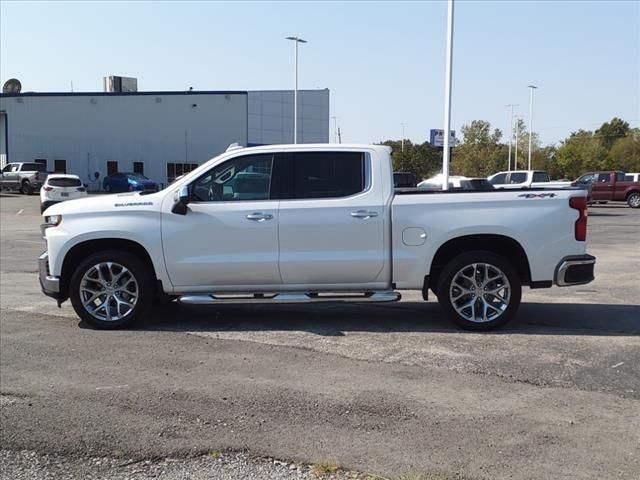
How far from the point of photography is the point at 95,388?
17.6 ft

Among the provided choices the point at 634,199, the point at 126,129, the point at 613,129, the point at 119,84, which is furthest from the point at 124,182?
the point at 613,129

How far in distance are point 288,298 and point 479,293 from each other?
2.04m

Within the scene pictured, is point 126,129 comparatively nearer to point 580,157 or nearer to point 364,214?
point 364,214

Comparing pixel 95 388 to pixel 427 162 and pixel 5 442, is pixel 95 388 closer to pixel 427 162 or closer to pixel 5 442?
pixel 5 442

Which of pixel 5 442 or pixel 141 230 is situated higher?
pixel 141 230

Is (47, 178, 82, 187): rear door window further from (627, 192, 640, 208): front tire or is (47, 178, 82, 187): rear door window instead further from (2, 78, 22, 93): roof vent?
(2, 78, 22, 93): roof vent

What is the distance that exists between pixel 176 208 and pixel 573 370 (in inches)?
166

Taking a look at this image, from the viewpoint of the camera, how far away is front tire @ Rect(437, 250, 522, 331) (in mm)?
7102

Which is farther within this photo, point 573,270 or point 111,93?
point 111,93

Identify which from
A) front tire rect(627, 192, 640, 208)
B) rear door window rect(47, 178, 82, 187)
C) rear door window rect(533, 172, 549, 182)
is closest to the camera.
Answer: rear door window rect(47, 178, 82, 187)

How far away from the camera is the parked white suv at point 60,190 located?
2989cm

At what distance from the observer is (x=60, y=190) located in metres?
30.1

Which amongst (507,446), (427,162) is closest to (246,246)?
(507,446)

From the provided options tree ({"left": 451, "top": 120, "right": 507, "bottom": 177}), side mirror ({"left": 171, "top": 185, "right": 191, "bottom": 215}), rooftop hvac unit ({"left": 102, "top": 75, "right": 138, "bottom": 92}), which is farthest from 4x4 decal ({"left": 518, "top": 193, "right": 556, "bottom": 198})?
tree ({"left": 451, "top": 120, "right": 507, "bottom": 177})
